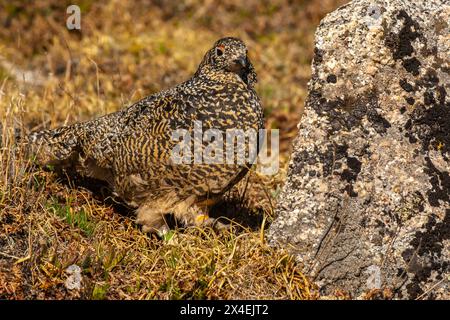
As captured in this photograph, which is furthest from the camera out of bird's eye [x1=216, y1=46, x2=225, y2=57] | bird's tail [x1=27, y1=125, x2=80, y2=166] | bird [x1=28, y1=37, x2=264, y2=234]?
bird's tail [x1=27, y1=125, x2=80, y2=166]

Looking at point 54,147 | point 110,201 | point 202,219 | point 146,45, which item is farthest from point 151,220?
point 146,45

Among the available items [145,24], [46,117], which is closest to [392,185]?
[46,117]

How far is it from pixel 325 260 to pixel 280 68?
605 centimetres

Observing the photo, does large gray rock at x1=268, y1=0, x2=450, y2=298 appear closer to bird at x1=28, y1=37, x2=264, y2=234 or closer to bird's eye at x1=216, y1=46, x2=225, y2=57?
bird at x1=28, y1=37, x2=264, y2=234

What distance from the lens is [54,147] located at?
6012mm

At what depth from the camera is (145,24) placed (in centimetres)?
1097

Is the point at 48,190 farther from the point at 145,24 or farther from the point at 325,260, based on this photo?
the point at 145,24

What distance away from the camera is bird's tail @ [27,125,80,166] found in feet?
19.7

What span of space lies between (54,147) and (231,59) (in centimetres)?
166

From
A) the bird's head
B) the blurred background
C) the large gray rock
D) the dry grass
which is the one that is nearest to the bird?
the bird's head

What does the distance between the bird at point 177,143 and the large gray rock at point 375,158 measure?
560mm

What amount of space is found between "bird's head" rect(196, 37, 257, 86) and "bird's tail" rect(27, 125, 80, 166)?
1299mm

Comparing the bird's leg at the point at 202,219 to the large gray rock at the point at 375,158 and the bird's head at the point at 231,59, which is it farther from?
the bird's head at the point at 231,59

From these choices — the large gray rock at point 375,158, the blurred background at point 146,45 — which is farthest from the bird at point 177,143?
the blurred background at point 146,45
